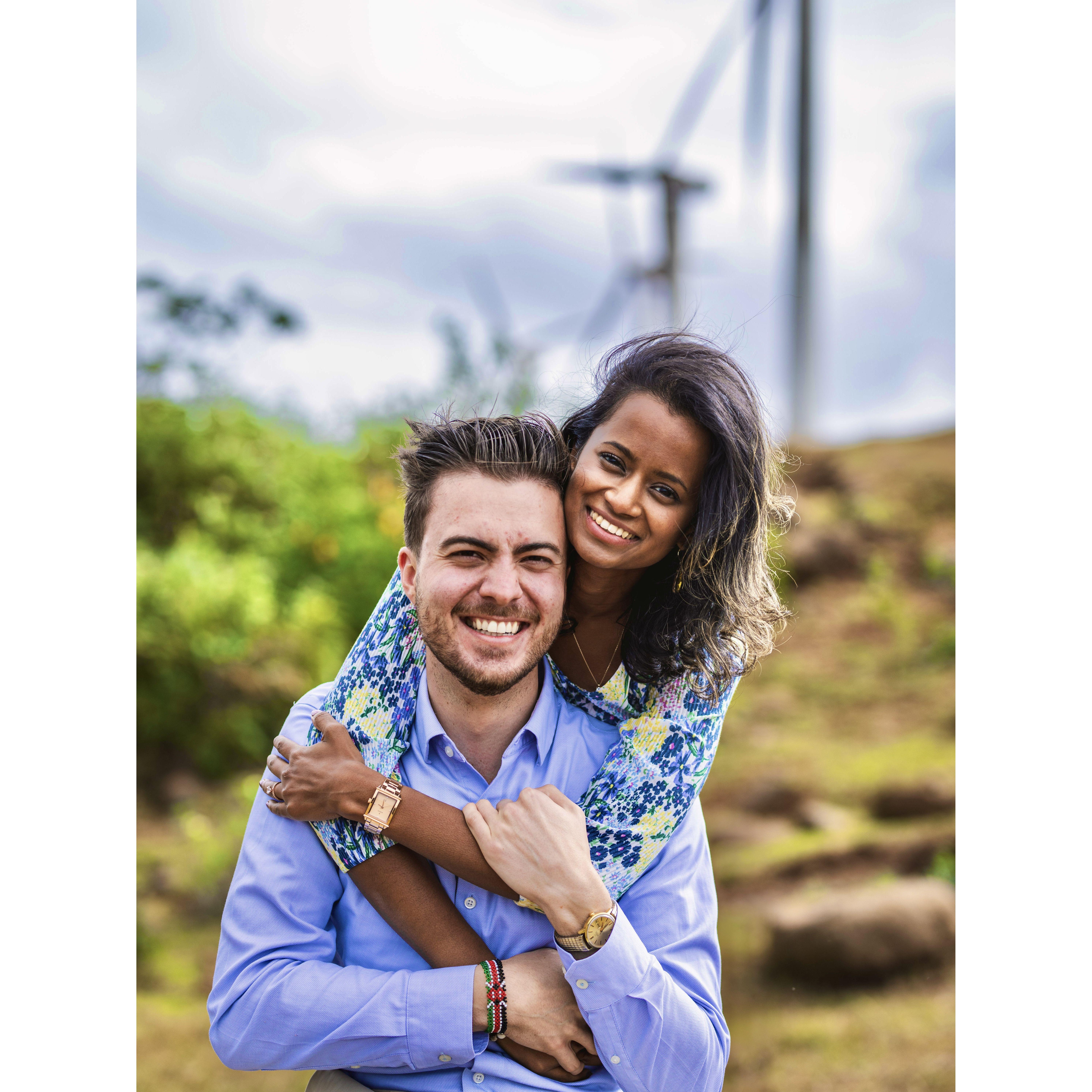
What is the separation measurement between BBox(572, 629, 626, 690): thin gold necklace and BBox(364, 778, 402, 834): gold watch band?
0.58 metres

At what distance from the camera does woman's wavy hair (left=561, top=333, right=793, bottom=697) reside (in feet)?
7.03

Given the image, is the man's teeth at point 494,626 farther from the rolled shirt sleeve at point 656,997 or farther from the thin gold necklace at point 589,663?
the rolled shirt sleeve at point 656,997

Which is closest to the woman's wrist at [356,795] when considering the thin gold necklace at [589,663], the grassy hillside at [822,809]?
the thin gold necklace at [589,663]

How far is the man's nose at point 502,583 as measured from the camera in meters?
1.92

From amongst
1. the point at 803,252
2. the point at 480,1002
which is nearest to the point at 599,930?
the point at 480,1002

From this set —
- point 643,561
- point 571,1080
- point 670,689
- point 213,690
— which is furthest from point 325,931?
point 213,690

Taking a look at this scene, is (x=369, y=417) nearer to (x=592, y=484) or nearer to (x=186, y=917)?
(x=186, y=917)

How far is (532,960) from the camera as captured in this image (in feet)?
6.38

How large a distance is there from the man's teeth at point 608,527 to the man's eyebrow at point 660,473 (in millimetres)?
145

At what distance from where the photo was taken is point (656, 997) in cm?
182

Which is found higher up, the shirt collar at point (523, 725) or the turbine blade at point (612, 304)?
the turbine blade at point (612, 304)

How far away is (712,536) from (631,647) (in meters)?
0.31

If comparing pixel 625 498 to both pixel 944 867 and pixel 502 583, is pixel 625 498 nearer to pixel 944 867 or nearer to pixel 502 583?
pixel 502 583

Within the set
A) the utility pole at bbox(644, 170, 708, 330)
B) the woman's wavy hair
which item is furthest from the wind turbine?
the woman's wavy hair
